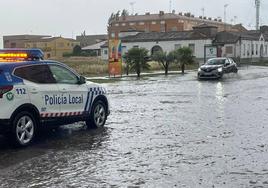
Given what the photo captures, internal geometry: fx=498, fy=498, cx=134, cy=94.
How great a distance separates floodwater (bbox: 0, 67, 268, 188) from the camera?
23.0 ft

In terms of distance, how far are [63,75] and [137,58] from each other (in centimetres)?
3031

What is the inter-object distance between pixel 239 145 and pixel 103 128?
3.77m

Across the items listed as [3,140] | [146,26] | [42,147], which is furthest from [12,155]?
[146,26]

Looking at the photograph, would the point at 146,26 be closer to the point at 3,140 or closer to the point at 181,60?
the point at 181,60

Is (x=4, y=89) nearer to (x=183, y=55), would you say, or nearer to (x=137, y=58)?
(x=137, y=58)

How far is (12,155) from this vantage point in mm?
8844

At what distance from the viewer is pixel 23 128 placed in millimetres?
9594

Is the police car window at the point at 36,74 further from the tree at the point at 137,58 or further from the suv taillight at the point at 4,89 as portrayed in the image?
the tree at the point at 137,58

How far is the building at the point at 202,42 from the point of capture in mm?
72062

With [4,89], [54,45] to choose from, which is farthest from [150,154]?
[54,45]

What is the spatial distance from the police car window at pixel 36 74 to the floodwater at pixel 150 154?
49.9 inches

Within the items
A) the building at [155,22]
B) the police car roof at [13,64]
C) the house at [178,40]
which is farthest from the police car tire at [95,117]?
the building at [155,22]

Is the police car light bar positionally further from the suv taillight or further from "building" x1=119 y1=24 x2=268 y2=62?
"building" x1=119 y1=24 x2=268 y2=62

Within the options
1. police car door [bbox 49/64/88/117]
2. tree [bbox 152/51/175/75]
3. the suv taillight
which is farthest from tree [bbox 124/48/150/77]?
the suv taillight
